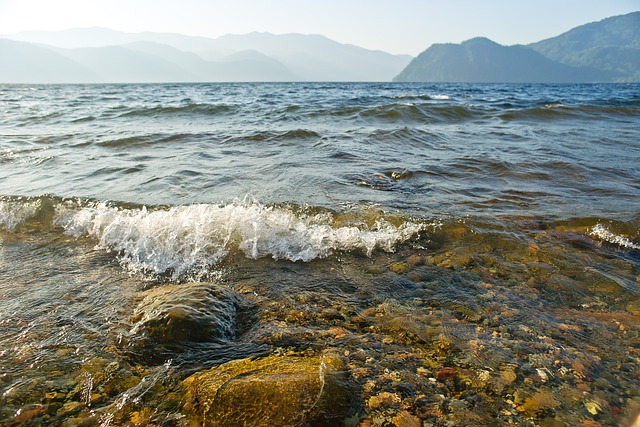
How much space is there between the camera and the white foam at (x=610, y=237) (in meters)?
4.38

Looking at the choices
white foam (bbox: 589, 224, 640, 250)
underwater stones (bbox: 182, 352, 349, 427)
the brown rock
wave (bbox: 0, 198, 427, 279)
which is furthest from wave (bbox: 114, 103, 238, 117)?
the brown rock

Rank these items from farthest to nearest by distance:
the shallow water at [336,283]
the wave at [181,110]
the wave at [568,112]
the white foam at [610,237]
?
the wave at [181,110] < the wave at [568,112] < the white foam at [610,237] < the shallow water at [336,283]

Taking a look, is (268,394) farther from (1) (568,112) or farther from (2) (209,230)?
(1) (568,112)

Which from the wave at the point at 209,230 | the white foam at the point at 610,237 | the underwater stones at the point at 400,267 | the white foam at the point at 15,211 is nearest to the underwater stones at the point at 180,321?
the wave at the point at 209,230

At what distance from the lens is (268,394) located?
2111mm

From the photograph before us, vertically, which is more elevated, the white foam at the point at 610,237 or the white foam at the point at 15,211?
the white foam at the point at 610,237

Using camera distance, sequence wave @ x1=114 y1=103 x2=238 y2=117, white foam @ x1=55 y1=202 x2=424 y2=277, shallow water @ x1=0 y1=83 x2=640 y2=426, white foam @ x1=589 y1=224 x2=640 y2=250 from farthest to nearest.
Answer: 1. wave @ x1=114 y1=103 x2=238 y2=117
2. white foam @ x1=589 y1=224 x2=640 y2=250
3. white foam @ x1=55 y1=202 x2=424 y2=277
4. shallow water @ x1=0 y1=83 x2=640 y2=426

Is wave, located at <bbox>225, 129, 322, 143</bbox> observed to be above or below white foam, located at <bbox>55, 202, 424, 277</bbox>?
above

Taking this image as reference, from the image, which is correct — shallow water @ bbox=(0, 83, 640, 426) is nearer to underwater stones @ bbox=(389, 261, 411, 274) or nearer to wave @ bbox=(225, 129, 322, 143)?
underwater stones @ bbox=(389, 261, 411, 274)

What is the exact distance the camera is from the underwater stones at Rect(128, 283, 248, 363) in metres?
2.64

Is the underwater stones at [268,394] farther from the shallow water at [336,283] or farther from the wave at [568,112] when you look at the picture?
the wave at [568,112]

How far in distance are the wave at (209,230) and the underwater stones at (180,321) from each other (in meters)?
0.85

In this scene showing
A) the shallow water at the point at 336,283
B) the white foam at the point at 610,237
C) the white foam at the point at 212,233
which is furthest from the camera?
the white foam at the point at 610,237

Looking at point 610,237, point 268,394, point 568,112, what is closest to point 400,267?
point 268,394
